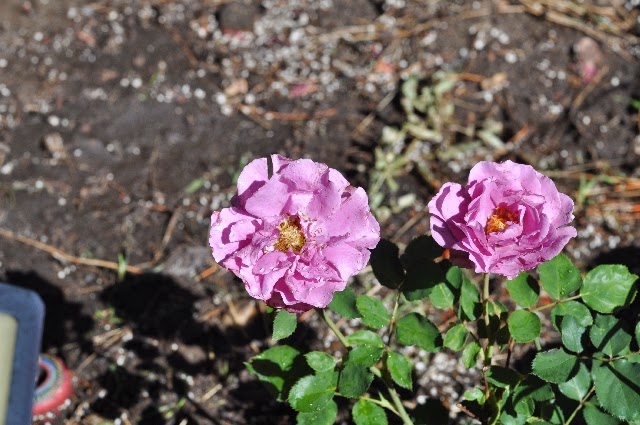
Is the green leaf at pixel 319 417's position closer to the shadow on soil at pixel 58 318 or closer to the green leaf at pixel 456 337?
the green leaf at pixel 456 337

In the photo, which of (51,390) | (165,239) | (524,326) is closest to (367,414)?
(524,326)

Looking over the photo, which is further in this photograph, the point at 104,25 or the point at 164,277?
the point at 104,25

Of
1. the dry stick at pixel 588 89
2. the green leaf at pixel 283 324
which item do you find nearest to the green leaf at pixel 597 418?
the green leaf at pixel 283 324

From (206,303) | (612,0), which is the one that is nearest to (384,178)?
(206,303)

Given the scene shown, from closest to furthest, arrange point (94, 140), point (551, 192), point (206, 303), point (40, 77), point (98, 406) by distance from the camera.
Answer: point (551, 192)
point (98, 406)
point (206, 303)
point (94, 140)
point (40, 77)

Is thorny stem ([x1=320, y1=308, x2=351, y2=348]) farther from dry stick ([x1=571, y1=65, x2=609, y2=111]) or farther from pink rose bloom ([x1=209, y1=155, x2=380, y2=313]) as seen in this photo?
dry stick ([x1=571, y1=65, x2=609, y2=111])

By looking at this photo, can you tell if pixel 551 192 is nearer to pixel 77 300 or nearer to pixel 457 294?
pixel 457 294
